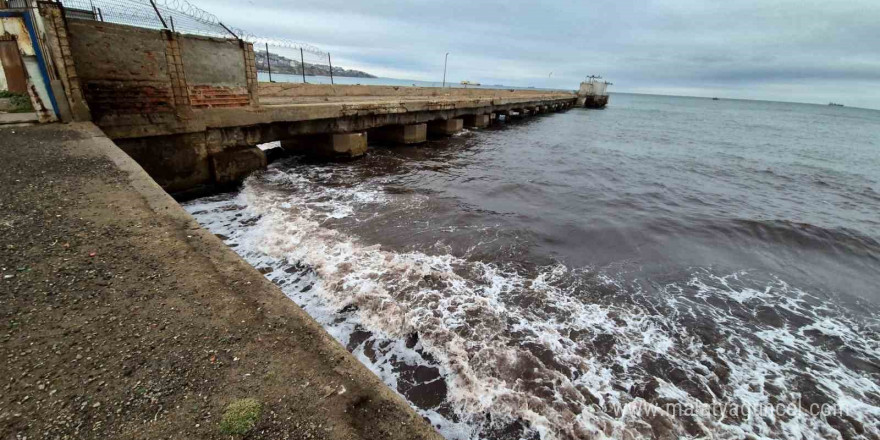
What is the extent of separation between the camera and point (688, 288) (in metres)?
6.02

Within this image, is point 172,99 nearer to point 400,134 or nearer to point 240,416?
point 240,416

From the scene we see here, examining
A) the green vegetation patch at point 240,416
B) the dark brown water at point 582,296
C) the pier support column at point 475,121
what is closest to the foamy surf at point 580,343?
the dark brown water at point 582,296

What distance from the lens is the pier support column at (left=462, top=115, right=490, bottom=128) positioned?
1041 inches

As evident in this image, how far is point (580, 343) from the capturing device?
4.50 metres

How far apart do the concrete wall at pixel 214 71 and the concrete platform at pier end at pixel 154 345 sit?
5648 mm

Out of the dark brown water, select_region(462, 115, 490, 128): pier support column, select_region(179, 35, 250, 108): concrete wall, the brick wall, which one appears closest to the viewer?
the dark brown water

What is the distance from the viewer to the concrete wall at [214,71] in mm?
8188

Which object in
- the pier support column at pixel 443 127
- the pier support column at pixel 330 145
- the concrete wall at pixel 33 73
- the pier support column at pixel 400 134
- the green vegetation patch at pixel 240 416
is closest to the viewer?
the green vegetation patch at pixel 240 416

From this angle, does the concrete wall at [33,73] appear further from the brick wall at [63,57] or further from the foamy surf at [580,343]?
the foamy surf at [580,343]

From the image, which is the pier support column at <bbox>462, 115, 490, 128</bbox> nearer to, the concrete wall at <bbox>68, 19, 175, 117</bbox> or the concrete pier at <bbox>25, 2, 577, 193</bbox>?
the concrete pier at <bbox>25, 2, 577, 193</bbox>

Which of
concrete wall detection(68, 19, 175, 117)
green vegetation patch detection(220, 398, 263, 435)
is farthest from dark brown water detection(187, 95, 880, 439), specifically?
concrete wall detection(68, 19, 175, 117)

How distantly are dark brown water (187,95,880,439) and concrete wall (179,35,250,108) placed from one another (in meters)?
2.21

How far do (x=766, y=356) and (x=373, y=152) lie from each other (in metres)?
13.3

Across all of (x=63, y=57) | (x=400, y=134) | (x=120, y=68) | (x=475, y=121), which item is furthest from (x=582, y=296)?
(x=475, y=121)
